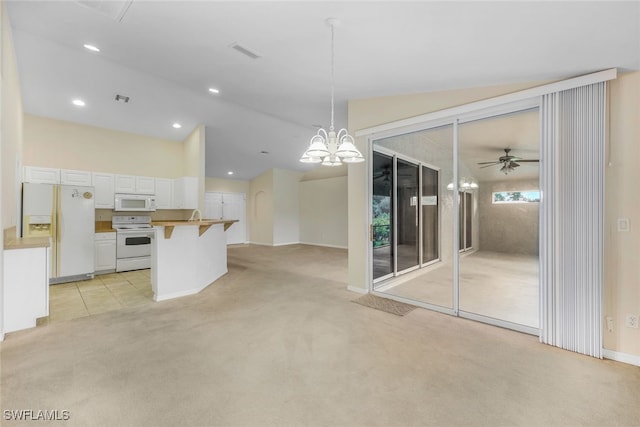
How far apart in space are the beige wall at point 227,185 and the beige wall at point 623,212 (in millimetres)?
10177

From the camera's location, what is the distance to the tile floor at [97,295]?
356 cm

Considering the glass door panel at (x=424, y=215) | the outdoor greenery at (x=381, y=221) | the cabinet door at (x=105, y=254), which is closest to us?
the glass door panel at (x=424, y=215)

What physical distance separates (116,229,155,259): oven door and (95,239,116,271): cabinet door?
0.27 ft

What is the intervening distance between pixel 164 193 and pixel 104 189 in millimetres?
1148

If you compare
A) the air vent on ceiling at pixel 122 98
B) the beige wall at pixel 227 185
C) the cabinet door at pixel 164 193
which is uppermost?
the air vent on ceiling at pixel 122 98

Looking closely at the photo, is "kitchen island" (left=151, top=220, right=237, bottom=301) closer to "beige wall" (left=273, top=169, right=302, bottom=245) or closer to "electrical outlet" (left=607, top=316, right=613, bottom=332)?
"electrical outlet" (left=607, top=316, right=613, bottom=332)

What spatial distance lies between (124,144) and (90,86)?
1.88m

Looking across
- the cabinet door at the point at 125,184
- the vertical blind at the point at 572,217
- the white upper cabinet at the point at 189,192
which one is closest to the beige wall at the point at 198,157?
the white upper cabinet at the point at 189,192

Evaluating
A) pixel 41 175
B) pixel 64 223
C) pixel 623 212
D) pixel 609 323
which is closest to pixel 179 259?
pixel 64 223

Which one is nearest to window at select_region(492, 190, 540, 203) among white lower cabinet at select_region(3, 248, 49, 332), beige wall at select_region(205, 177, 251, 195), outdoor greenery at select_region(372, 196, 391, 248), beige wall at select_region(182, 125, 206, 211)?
outdoor greenery at select_region(372, 196, 391, 248)

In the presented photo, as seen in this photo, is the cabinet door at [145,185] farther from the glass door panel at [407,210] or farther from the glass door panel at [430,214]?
the glass door panel at [430,214]

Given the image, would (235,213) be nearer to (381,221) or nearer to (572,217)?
(381,221)

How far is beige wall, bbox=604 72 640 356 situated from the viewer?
2373 mm

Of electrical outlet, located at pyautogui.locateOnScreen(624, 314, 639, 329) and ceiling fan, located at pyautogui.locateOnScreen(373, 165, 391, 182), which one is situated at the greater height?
ceiling fan, located at pyautogui.locateOnScreen(373, 165, 391, 182)
